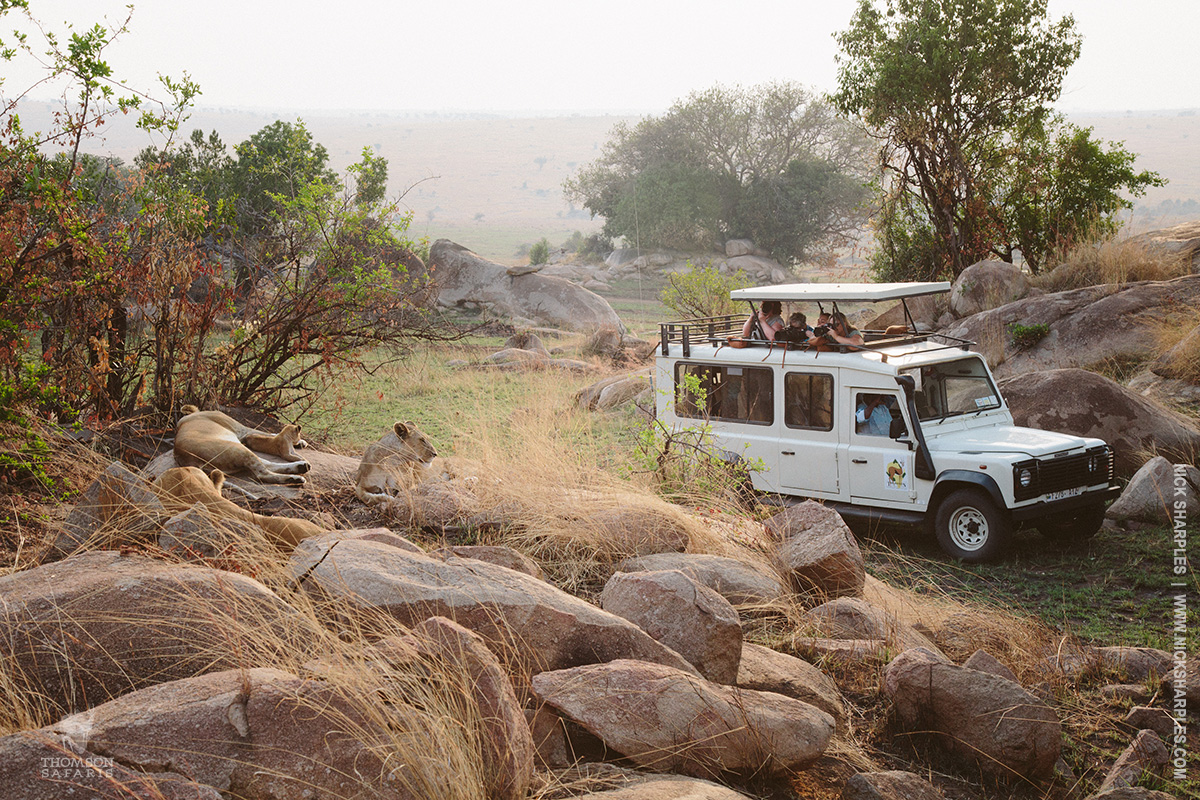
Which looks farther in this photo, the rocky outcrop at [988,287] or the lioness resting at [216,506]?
the rocky outcrop at [988,287]

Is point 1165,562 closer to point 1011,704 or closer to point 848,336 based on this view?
point 848,336

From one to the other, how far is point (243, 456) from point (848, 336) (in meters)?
6.25

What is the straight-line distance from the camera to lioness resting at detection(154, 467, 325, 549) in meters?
5.17

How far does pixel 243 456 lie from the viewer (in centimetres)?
698

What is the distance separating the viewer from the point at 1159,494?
28.4 ft

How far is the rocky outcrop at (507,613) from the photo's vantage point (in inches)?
155

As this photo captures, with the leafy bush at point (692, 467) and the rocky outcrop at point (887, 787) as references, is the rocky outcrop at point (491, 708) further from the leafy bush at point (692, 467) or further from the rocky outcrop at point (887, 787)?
the leafy bush at point (692, 467)

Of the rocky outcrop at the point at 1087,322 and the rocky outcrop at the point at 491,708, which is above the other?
the rocky outcrop at the point at 1087,322

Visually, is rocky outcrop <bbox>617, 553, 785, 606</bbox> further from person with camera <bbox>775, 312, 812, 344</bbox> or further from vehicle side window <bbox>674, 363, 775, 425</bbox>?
person with camera <bbox>775, 312, 812, 344</bbox>

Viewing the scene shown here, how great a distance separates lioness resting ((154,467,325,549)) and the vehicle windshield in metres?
5.96

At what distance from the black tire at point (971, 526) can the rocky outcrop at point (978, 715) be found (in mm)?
4004

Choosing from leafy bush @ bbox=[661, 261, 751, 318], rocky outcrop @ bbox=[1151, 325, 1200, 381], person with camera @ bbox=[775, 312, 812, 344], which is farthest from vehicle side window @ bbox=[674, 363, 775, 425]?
leafy bush @ bbox=[661, 261, 751, 318]

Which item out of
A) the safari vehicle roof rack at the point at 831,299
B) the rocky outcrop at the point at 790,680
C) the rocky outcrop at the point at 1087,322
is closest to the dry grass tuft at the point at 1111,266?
the rocky outcrop at the point at 1087,322

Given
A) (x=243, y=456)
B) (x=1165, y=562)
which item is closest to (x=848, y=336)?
(x=1165, y=562)
